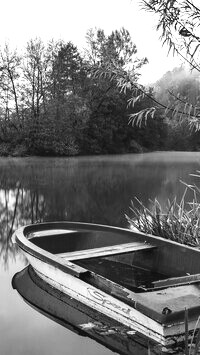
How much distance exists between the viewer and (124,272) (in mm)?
5090

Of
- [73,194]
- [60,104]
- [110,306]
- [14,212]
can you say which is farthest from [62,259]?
[60,104]

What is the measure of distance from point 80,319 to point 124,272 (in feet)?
3.71

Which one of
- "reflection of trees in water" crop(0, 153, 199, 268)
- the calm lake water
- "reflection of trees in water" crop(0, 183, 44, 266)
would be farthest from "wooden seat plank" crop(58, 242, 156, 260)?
"reflection of trees in water" crop(0, 153, 199, 268)

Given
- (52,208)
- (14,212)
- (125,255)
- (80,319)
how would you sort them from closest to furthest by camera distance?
(80,319), (125,255), (14,212), (52,208)

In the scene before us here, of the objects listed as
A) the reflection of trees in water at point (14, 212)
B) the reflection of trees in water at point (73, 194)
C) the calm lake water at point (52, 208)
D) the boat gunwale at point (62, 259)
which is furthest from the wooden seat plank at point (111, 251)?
the reflection of trees in water at point (73, 194)

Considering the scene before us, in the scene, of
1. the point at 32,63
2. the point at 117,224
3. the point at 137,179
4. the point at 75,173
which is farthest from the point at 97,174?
the point at 32,63

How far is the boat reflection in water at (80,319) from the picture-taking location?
3475 millimetres

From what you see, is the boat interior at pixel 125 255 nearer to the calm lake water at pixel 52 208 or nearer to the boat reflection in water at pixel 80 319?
the boat reflection in water at pixel 80 319

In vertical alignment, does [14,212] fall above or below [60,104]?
below

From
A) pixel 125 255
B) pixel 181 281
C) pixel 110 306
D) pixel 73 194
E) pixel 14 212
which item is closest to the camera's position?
pixel 110 306

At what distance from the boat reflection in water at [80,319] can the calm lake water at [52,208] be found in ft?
0.19

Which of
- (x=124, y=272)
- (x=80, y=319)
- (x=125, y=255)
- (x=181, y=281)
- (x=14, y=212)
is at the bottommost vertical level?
(x=14, y=212)

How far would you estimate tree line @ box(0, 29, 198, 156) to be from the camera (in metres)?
29.4

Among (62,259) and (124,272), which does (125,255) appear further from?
(62,259)
